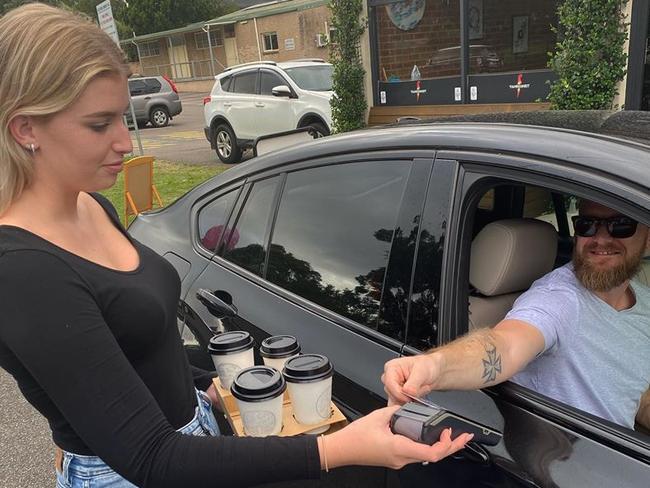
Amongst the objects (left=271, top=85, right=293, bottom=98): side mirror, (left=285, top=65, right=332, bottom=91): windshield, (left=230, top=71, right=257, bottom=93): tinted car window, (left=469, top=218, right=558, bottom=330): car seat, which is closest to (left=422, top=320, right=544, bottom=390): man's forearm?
(left=469, top=218, right=558, bottom=330): car seat

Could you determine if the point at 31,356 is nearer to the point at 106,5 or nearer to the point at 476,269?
the point at 476,269

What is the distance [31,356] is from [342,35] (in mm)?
9523

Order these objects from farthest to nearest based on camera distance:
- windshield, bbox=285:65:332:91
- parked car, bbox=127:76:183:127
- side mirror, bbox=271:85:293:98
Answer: parked car, bbox=127:76:183:127
windshield, bbox=285:65:332:91
side mirror, bbox=271:85:293:98

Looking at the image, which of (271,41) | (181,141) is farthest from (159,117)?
(271,41)

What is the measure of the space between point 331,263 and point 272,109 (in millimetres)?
9389

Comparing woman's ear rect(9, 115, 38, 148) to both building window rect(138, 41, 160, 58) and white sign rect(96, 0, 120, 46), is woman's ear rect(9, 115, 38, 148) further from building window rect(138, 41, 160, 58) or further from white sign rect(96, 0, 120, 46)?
building window rect(138, 41, 160, 58)

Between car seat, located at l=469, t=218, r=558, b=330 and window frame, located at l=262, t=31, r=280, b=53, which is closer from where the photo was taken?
car seat, located at l=469, t=218, r=558, b=330

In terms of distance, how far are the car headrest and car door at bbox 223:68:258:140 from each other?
976 cm

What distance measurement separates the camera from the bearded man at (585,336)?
148cm

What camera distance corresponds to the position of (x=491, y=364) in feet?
4.65

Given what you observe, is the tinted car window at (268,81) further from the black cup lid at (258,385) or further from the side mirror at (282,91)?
the black cup lid at (258,385)

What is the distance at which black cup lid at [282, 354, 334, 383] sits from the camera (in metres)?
1.36


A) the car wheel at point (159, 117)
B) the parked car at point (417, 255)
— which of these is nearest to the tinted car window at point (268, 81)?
the parked car at point (417, 255)

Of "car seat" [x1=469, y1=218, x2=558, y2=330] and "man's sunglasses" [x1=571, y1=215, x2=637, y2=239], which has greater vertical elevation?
"man's sunglasses" [x1=571, y1=215, x2=637, y2=239]
